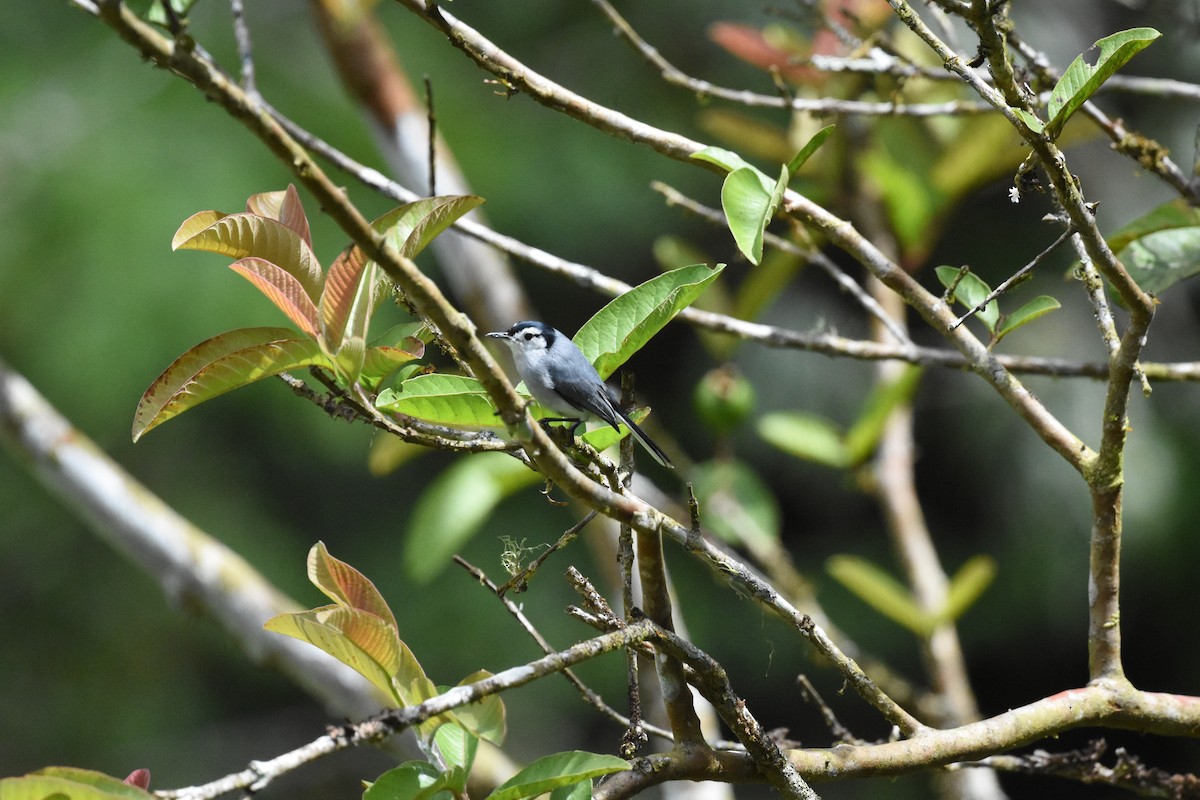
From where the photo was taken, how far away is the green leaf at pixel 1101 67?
0.97 meters

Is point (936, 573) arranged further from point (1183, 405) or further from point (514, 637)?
point (514, 637)

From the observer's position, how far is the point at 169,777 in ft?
18.0

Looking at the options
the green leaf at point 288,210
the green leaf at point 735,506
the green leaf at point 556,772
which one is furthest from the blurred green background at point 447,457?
the green leaf at point 556,772

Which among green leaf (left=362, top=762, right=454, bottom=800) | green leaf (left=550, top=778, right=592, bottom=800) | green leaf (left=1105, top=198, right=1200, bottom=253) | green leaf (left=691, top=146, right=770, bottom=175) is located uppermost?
green leaf (left=691, top=146, right=770, bottom=175)

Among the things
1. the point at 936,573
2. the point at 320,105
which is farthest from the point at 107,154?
the point at 936,573

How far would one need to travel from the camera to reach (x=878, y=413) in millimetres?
2188

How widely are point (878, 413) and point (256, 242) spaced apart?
4.99 feet

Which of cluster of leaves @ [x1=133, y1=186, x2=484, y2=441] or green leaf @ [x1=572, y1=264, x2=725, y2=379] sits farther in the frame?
green leaf @ [x1=572, y1=264, x2=725, y2=379]

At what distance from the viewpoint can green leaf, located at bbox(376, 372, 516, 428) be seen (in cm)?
99

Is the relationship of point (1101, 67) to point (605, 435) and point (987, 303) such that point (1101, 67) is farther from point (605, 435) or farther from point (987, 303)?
point (605, 435)

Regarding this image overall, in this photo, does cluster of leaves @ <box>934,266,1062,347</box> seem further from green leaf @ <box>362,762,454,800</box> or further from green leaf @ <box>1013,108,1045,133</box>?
green leaf @ <box>362,762,454,800</box>

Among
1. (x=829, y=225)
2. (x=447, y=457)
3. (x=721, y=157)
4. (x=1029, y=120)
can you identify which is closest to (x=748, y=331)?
(x=829, y=225)

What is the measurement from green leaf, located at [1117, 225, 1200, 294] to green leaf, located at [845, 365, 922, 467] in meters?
0.60

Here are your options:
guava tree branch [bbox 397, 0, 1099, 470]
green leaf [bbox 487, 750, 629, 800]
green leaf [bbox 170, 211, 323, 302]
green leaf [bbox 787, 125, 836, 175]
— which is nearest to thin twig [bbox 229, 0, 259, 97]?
guava tree branch [bbox 397, 0, 1099, 470]
